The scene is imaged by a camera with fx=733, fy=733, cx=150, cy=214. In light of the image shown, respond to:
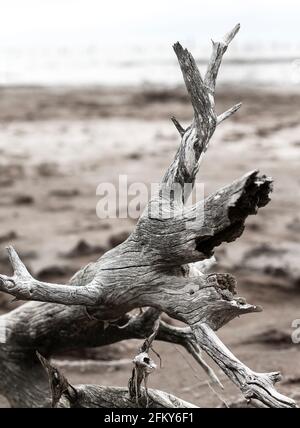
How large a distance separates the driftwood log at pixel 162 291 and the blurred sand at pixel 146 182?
57 cm

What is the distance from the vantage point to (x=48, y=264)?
7.56 metres

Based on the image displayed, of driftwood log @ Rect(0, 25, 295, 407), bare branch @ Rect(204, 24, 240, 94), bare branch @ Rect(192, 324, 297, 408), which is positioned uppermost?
bare branch @ Rect(204, 24, 240, 94)

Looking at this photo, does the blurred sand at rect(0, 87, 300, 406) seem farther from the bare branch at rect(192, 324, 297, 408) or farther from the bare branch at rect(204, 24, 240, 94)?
the bare branch at rect(204, 24, 240, 94)

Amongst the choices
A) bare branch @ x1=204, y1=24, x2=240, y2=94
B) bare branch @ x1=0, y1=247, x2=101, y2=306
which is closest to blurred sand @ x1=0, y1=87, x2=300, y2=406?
bare branch @ x1=0, y1=247, x2=101, y2=306

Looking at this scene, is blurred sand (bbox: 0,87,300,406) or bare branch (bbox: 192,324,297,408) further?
blurred sand (bbox: 0,87,300,406)

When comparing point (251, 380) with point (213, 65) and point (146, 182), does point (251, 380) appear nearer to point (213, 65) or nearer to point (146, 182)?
point (213, 65)

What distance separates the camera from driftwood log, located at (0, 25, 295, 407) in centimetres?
302

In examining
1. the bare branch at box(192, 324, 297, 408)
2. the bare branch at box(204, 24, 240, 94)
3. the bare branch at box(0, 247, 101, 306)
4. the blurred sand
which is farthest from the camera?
the blurred sand

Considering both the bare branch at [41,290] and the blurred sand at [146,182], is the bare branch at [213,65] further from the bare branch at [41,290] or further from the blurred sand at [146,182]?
the blurred sand at [146,182]

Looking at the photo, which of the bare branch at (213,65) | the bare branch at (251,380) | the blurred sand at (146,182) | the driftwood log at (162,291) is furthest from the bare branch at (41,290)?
the bare branch at (213,65)

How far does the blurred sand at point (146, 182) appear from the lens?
18.4 feet

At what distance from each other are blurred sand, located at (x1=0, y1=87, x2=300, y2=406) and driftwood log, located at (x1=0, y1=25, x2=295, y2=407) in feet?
1.89

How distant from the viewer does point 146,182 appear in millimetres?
11516
